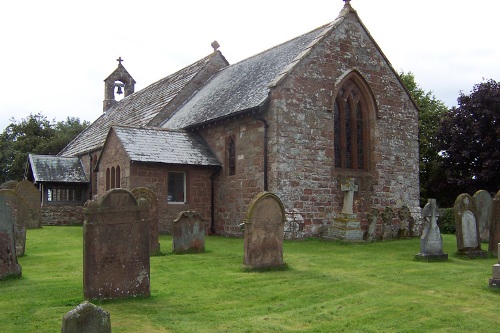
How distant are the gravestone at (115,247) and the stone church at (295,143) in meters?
10.9

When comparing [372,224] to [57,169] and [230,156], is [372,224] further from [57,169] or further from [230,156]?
[57,169]

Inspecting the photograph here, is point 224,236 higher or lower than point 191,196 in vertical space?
lower

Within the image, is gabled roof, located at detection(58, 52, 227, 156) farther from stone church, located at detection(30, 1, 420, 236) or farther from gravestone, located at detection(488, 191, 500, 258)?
gravestone, located at detection(488, 191, 500, 258)

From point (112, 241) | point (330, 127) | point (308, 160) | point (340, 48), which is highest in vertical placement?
point (340, 48)

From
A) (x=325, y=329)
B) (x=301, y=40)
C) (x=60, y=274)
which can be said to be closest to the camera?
(x=325, y=329)

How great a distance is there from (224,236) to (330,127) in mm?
6356

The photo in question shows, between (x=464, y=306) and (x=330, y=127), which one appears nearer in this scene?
(x=464, y=306)

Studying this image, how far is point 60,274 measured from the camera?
11883 mm

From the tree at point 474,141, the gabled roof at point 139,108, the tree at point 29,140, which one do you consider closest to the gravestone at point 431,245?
the gabled roof at point 139,108

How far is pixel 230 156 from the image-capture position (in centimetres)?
2303

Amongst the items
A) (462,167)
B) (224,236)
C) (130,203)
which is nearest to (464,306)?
(130,203)

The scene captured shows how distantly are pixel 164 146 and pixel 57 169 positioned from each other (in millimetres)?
13856

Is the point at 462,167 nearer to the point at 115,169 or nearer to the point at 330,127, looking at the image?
the point at 330,127

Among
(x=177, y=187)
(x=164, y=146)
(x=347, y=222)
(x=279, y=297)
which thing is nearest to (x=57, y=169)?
(x=164, y=146)
